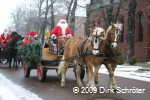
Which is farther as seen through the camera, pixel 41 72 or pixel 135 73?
pixel 135 73

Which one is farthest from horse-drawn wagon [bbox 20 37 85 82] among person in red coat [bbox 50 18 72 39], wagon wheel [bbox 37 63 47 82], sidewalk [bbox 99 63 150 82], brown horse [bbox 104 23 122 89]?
sidewalk [bbox 99 63 150 82]

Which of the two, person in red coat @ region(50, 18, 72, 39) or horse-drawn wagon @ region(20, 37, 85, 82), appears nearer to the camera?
horse-drawn wagon @ region(20, 37, 85, 82)

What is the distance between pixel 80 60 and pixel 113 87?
1.44 metres

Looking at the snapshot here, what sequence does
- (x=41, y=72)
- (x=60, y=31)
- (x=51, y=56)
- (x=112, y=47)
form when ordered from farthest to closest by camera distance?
1. (x=60, y=31)
2. (x=51, y=56)
3. (x=41, y=72)
4. (x=112, y=47)

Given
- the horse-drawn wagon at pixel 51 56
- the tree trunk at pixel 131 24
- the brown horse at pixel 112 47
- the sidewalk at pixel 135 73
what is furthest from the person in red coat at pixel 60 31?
the tree trunk at pixel 131 24

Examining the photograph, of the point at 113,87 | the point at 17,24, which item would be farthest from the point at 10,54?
the point at 17,24

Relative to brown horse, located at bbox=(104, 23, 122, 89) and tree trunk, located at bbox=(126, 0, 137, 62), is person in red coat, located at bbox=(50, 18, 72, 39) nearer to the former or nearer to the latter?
brown horse, located at bbox=(104, 23, 122, 89)

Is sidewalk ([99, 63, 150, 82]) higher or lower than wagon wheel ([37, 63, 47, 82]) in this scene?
lower

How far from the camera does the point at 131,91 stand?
928 cm

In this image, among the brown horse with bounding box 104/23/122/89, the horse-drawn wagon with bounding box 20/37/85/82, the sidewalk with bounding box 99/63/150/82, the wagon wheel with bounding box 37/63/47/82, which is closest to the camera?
the brown horse with bounding box 104/23/122/89

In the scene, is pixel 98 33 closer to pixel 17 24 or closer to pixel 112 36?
pixel 112 36

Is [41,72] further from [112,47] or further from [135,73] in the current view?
[135,73]

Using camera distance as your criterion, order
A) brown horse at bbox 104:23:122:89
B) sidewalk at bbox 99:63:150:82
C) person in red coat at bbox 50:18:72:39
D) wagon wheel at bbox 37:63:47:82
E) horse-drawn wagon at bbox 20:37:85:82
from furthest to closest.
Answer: sidewalk at bbox 99:63:150:82 < person in red coat at bbox 50:18:72:39 < horse-drawn wagon at bbox 20:37:85:82 < wagon wheel at bbox 37:63:47:82 < brown horse at bbox 104:23:122:89

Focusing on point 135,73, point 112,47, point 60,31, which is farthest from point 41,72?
point 135,73
